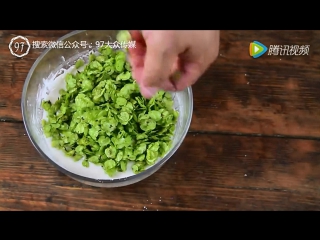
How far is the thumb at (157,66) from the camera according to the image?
73cm

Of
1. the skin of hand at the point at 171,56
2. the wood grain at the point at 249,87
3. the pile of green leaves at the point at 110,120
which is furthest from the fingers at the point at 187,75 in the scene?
the wood grain at the point at 249,87

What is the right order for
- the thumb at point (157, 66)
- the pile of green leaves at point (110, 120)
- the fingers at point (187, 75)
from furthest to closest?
the pile of green leaves at point (110, 120)
the fingers at point (187, 75)
the thumb at point (157, 66)

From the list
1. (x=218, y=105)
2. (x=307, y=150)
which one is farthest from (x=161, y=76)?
(x=307, y=150)

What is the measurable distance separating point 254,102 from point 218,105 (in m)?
0.09

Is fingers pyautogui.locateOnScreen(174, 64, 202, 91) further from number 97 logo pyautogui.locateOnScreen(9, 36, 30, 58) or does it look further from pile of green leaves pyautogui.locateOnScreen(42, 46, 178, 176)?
number 97 logo pyautogui.locateOnScreen(9, 36, 30, 58)

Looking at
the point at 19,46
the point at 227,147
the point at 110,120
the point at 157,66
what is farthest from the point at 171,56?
the point at 19,46

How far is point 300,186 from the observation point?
1.08 meters

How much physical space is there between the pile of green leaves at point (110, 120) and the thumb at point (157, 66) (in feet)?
0.66

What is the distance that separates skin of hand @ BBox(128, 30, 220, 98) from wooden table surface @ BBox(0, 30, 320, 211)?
10.3 inches

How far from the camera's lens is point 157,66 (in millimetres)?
739

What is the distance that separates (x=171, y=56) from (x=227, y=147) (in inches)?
15.9

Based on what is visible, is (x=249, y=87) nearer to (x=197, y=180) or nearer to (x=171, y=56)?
(x=197, y=180)

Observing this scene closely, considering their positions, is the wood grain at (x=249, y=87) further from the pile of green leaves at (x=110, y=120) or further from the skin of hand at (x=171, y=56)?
the skin of hand at (x=171, y=56)

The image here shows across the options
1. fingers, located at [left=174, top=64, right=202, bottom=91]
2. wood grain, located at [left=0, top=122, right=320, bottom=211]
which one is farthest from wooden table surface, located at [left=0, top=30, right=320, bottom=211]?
fingers, located at [left=174, top=64, right=202, bottom=91]
